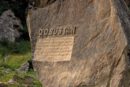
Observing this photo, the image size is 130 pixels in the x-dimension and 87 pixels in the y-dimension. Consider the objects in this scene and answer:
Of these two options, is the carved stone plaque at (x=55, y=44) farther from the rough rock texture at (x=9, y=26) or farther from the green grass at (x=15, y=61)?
the rough rock texture at (x=9, y=26)

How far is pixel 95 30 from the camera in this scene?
706cm

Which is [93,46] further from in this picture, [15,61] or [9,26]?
[9,26]

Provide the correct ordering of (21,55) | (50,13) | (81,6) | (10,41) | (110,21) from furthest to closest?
(10,41) → (21,55) → (50,13) → (81,6) → (110,21)

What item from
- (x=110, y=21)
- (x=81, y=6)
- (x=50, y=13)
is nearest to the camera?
(x=110, y=21)

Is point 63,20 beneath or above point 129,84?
above

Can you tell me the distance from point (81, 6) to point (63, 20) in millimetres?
511

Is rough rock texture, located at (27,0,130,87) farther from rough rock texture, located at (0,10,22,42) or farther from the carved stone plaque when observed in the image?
rough rock texture, located at (0,10,22,42)

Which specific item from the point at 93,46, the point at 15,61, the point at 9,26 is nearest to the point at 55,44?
the point at 93,46

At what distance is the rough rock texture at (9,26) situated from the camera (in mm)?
17766

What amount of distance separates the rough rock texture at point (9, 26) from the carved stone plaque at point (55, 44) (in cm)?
975

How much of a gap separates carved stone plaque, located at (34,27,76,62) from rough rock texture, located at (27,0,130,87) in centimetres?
11

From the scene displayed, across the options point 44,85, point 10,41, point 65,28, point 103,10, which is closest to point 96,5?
point 103,10

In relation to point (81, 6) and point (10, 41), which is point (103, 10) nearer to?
point (81, 6)

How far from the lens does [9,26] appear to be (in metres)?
18.4
